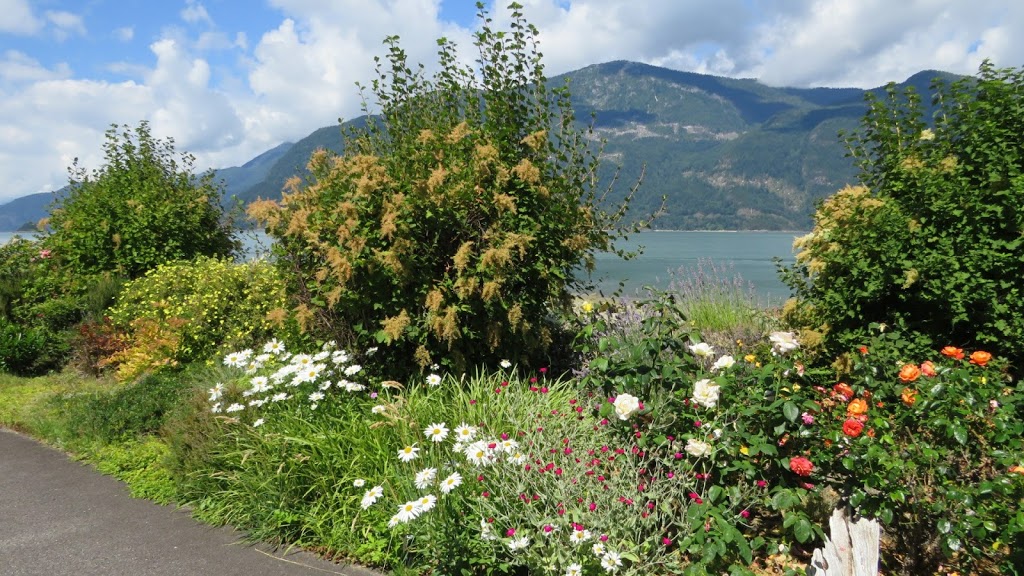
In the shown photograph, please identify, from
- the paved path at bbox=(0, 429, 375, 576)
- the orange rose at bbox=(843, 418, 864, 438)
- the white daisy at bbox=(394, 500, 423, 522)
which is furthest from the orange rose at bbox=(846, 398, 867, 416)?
the paved path at bbox=(0, 429, 375, 576)

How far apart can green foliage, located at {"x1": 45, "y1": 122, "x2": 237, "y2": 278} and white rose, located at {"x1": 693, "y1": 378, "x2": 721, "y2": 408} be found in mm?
8957

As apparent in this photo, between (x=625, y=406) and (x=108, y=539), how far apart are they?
3.32m

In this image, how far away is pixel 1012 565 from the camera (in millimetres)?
2447

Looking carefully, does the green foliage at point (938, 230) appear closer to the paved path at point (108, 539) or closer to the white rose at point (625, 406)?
the white rose at point (625, 406)

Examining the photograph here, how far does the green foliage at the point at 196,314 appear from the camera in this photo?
23.5 ft

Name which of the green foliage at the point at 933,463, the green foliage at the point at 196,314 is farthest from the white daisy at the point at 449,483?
the green foliage at the point at 196,314

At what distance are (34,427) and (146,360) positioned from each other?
4.63 feet

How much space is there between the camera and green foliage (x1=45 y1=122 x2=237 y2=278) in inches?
368

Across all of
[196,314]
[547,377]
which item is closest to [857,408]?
[547,377]

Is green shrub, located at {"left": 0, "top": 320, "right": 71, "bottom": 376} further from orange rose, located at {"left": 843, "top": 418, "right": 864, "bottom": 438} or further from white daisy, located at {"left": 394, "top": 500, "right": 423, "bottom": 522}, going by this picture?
orange rose, located at {"left": 843, "top": 418, "right": 864, "bottom": 438}

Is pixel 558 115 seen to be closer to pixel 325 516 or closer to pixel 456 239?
pixel 456 239

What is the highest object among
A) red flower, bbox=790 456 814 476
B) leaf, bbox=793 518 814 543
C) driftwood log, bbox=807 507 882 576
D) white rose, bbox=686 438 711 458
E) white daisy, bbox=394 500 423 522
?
white daisy, bbox=394 500 423 522

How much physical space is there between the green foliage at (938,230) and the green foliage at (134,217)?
9342 millimetres

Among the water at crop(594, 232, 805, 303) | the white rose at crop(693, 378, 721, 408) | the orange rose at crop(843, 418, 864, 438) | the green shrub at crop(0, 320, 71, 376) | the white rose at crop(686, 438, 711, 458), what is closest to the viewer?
the orange rose at crop(843, 418, 864, 438)
